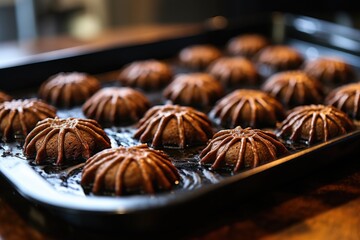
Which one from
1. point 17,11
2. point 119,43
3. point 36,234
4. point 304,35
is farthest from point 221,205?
point 17,11

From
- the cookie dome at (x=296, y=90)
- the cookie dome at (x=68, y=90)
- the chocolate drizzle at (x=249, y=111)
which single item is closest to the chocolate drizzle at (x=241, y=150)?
the chocolate drizzle at (x=249, y=111)

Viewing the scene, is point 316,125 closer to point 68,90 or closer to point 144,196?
point 144,196

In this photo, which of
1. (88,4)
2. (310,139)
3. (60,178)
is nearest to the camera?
(60,178)

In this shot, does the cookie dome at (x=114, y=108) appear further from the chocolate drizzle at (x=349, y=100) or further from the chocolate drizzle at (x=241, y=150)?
the chocolate drizzle at (x=349, y=100)

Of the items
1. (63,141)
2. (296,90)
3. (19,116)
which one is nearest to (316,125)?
(296,90)

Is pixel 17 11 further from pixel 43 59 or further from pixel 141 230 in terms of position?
pixel 141 230

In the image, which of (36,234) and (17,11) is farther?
(17,11)

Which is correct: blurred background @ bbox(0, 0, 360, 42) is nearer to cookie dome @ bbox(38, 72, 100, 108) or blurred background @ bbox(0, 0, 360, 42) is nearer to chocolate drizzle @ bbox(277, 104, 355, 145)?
cookie dome @ bbox(38, 72, 100, 108)
